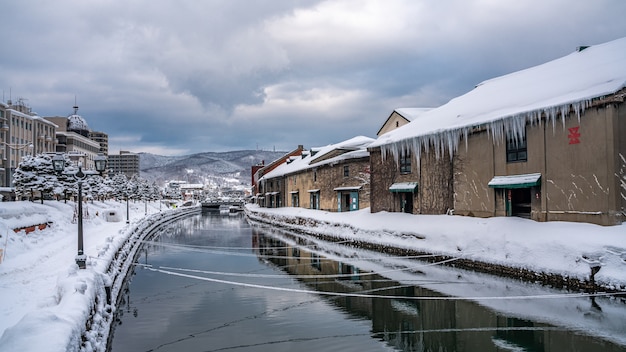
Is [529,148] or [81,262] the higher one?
[529,148]

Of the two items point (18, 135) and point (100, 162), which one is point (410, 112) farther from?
point (18, 135)

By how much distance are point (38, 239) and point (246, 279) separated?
1529cm

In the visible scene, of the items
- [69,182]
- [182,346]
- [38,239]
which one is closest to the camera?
[182,346]

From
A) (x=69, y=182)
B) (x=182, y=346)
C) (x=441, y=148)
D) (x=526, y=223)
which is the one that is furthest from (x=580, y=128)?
(x=69, y=182)

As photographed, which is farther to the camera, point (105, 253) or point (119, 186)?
point (119, 186)

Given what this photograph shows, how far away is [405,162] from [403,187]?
2009 mm

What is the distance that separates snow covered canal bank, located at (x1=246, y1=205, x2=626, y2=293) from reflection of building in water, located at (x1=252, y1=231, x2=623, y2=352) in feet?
9.26

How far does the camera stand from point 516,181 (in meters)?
20.9

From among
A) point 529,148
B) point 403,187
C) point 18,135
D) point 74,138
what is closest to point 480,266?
point 529,148

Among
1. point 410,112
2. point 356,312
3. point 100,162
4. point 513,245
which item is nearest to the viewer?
point 356,312

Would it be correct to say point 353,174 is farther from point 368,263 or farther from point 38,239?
point 38,239

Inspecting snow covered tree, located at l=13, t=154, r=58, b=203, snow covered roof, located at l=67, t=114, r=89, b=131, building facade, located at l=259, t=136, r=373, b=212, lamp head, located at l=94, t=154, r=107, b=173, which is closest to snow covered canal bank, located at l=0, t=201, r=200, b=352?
lamp head, located at l=94, t=154, r=107, b=173

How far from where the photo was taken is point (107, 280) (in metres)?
13.2

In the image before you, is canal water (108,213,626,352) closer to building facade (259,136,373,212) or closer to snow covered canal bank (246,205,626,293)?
snow covered canal bank (246,205,626,293)
